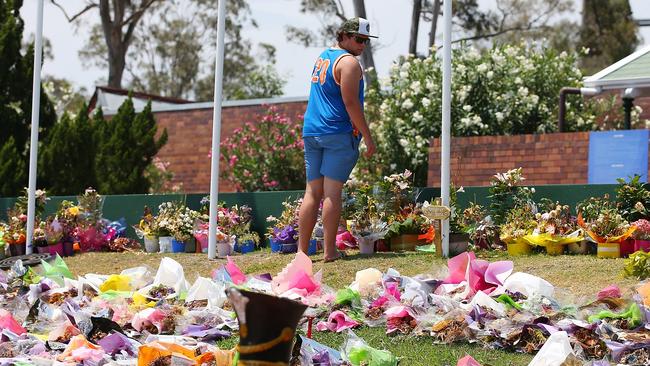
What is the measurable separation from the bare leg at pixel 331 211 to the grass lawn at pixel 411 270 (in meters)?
0.14

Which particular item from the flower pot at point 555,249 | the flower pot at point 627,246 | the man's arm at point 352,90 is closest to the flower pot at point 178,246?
the man's arm at point 352,90

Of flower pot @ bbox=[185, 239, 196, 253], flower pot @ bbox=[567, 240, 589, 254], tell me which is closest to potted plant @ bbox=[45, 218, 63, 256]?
flower pot @ bbox=[185, 239, 196, 253]

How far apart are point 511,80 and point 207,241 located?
250 inches

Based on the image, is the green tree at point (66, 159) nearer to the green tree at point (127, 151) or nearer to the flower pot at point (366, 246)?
the green tree at point (127, 151)

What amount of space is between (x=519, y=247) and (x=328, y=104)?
160cm

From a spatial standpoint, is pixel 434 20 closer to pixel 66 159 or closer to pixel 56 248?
pixel 66 159

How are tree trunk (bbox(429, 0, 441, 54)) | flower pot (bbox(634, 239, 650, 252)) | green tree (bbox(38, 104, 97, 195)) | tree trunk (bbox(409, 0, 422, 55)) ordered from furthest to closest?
tree trunk (bbox(409, 0, 422, 55)) → tree trunk (bbox(429, 0, 441, 54)) → green tree (bbox(38, 104, 97, 195)) → flower pot (bbox(634, 239, 650, 252))

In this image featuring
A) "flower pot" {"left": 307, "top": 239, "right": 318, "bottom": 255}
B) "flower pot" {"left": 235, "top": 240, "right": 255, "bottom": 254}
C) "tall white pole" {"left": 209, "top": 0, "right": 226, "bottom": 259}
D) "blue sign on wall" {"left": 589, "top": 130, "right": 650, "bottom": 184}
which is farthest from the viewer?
"blue sign on wall" {"left": 589, "top": 130, "right": 650, "bottom": 184}

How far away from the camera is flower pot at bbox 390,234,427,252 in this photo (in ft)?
25.3

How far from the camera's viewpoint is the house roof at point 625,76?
1081cm

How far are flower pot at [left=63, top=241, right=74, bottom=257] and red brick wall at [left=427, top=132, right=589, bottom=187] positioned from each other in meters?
3.92

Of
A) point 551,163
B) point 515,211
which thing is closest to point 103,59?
point 551,163

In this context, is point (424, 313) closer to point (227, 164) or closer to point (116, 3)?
point (227, 164)

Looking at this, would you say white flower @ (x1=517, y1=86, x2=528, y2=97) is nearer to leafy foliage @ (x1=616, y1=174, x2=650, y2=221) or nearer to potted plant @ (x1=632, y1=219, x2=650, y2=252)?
leafy foliage @ (x1=616, y1=174, x2=650, y2=221)
